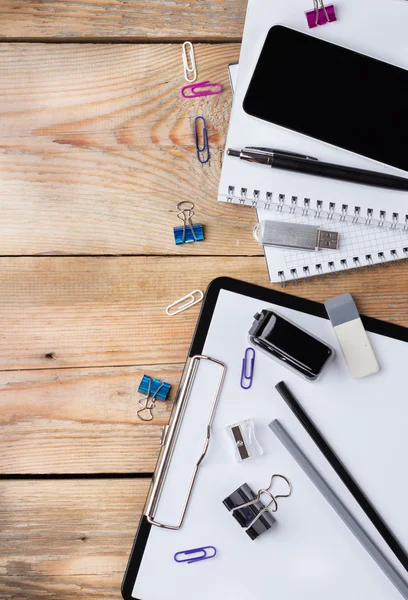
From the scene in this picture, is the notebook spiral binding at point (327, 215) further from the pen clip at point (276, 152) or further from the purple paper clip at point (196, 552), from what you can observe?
the purple paper clip at point (196, 552)

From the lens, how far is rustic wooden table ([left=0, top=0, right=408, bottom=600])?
1035mm

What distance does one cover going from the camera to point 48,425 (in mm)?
1037

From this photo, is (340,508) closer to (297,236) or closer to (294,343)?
(294,343)

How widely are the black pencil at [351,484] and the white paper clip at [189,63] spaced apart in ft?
2.07

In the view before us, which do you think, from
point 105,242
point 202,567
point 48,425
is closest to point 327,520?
point 202,567

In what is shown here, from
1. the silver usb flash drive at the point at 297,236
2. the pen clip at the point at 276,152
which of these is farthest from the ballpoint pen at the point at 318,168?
the silver usb flash drive at the point at 297,236

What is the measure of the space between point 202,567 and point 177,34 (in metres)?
1.01

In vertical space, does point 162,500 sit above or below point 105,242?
below

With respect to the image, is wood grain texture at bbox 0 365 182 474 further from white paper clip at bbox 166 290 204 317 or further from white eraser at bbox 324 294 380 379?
white eraser at bbox 324 294 380 379

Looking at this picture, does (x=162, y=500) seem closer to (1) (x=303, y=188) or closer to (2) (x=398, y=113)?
(1) (x=303, y=188)

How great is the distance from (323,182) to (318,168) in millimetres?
29

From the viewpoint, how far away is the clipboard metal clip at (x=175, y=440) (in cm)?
99

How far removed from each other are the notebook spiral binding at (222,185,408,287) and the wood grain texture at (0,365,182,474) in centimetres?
33

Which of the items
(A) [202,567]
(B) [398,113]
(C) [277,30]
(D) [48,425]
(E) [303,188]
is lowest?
(A) [202,567]
